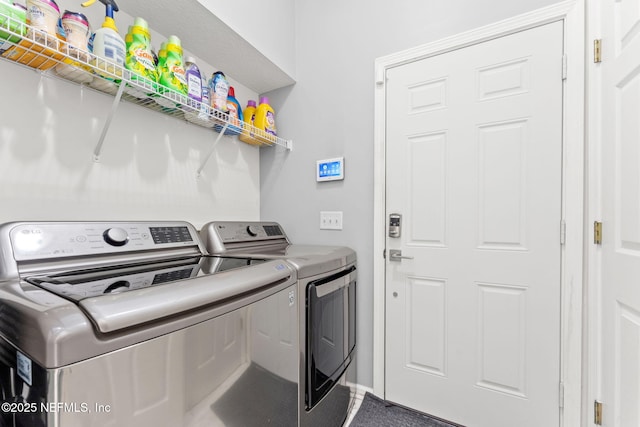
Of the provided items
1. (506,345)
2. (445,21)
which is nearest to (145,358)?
(506,345)

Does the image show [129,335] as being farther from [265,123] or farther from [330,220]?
[265,123]

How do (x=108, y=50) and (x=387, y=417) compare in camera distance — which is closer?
(x=108, y=50)

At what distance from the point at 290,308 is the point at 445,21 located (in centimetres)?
179

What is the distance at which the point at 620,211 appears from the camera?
1.11 meters

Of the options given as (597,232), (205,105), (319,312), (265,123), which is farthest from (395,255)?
(205,105)

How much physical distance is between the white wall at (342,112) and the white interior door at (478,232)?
0.16m

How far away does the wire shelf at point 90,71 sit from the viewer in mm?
899

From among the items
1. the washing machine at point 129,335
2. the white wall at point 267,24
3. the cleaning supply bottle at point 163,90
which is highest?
the white wall at point 267,24

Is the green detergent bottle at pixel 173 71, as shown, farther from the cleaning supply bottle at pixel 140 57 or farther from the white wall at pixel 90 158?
the white wall at pixel 90 158

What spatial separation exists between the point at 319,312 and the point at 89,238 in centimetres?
99

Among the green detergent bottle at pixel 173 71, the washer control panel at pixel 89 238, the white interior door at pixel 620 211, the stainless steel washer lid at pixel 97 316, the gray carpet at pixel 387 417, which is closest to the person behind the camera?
the stainless steel washer lid at pixel 97 316

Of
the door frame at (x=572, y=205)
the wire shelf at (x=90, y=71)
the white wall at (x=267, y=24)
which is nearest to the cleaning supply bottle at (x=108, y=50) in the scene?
the wire shelf at (x=90, y=71)

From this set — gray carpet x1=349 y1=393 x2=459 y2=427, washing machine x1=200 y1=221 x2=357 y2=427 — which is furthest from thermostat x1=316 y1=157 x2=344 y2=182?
gray carpet x1=349 y1=393 x2=459 y2=427

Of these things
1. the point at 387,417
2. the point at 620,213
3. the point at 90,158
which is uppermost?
the point at 90,158
